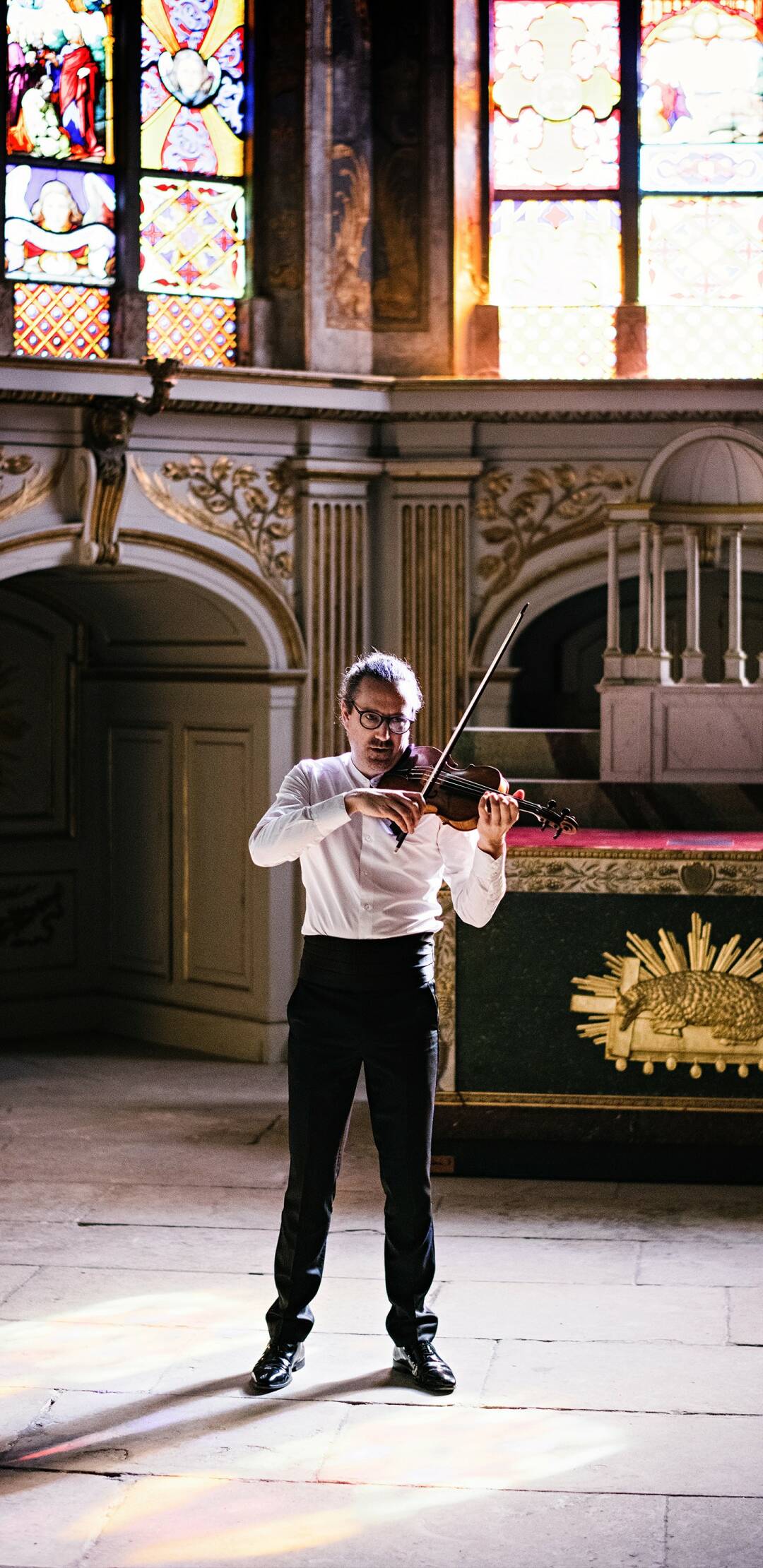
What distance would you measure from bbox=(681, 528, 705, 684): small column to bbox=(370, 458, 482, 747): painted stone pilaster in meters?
1.62

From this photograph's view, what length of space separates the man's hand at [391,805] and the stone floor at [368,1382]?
1.33 meters

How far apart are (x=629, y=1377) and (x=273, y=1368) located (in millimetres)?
840

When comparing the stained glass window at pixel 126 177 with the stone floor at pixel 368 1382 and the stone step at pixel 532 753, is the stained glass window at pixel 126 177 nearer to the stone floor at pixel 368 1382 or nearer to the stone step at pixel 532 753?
the stone step at pixel 532 753

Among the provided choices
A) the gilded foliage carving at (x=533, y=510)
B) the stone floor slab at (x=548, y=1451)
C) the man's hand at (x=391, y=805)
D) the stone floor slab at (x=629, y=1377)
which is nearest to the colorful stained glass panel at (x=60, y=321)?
the gilded foliage carving at (x=533, y=510)

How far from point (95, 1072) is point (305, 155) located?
4.09 metres

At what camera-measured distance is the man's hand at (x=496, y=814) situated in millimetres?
4324

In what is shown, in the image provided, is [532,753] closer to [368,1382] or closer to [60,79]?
[368,1382]

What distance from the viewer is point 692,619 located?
7.59m

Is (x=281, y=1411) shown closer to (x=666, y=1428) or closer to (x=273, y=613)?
(x=666, y=1428)

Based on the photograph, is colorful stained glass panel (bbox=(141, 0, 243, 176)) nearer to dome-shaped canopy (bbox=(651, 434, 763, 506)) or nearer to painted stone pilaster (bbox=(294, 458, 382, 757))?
painted stone pilaster (bbox=(294, 458, 382, 757))

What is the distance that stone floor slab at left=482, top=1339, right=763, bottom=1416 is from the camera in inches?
182

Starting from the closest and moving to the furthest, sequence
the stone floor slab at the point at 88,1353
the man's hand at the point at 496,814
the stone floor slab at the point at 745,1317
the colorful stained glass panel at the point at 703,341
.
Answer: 1. the man's hand at the point at 496,814
2. the stone floor slab at the point at 88,1353
3. the stone floor slab at the point at 745,1317
4. the colorful stained glass panel at the point at 703,341

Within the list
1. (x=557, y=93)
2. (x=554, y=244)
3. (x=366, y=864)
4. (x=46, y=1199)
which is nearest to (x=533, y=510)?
(x=554, y=244)

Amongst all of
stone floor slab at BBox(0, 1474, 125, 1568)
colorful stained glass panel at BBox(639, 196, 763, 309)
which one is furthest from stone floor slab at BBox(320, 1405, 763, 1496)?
colorful stained glass panel at BBox(639, 196, 763, 309)
